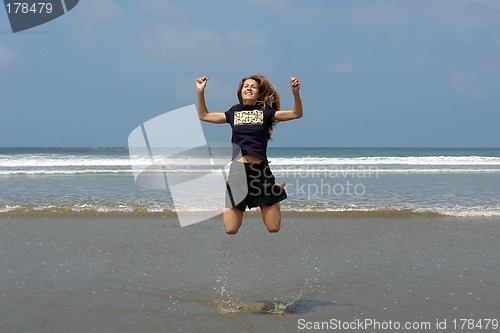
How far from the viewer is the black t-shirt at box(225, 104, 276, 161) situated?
5461mm

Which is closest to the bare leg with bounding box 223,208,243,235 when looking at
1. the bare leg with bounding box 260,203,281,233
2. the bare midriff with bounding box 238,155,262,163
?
the bare leg with bounding box 260,203,281,233

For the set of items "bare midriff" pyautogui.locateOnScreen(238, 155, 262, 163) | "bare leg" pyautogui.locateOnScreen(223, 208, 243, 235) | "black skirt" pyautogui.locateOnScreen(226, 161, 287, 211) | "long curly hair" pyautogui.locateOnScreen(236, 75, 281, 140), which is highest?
"long curly hair" pyautogui.locateOnScreen(236, 75, 281, 140)

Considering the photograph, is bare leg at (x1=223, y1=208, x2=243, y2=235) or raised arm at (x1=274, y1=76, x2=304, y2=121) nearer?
raised arm at (x1=274, y1=76, x2=304, y2=121)

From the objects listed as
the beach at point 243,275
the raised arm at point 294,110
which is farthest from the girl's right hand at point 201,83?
the beach at point 243,275

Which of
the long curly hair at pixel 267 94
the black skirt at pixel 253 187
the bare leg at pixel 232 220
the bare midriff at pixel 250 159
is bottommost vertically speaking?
the bare leg at pixel 232 220

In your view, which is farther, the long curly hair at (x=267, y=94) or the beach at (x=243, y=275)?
the long curly hair at (x=267, y=94)

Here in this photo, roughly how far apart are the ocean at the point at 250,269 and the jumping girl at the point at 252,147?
97cm

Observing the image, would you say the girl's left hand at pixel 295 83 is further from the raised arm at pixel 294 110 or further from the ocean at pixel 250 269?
the ocean at pixel 250 269

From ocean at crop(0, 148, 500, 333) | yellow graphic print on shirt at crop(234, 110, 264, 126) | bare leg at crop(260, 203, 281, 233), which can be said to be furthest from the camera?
yellow graphic print on shirt at crop(234, 110, 264, 126)

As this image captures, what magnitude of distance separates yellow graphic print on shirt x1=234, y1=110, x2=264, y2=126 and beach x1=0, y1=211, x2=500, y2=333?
6.25 ft

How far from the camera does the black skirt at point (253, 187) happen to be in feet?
17.7

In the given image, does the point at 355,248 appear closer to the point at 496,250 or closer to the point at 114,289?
the point at 496,250

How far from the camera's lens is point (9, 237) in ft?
27.9

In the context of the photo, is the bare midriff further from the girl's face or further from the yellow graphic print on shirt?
the girl's face
